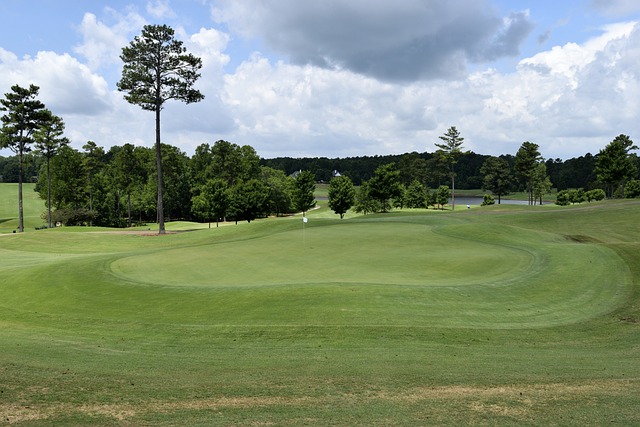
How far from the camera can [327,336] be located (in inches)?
504

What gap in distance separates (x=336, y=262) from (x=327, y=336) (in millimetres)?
10883

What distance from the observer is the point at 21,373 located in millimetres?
8953

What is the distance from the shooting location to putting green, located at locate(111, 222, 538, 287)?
19703 millimetres

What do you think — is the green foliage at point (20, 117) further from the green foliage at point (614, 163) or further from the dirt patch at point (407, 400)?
the green foliage at point (614, 163)

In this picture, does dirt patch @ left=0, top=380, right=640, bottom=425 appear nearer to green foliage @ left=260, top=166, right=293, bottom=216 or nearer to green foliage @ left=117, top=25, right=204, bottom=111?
green foliage @ left=117, top=25, right=204, bottom=111

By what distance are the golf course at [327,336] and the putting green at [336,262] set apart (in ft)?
0.58

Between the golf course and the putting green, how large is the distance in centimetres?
18

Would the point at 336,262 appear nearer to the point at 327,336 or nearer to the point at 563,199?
the point at 327,336

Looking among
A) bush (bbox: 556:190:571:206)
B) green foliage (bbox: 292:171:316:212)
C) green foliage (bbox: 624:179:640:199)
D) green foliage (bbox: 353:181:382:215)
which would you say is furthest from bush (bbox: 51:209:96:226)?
green foliage (bbox: 624:179:640:199)

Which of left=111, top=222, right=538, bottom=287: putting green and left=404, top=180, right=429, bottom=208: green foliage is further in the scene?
left=404, top=180, right=429, bottom=208: green foliage

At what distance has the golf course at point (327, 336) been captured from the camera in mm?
7676

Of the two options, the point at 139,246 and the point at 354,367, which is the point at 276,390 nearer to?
the point at 354,367

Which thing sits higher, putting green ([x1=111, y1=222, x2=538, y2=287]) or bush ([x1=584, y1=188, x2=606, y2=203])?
bush ([x1=584, y1=188, x2=606, y2=203])

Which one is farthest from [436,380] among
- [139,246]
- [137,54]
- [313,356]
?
[137,54]
